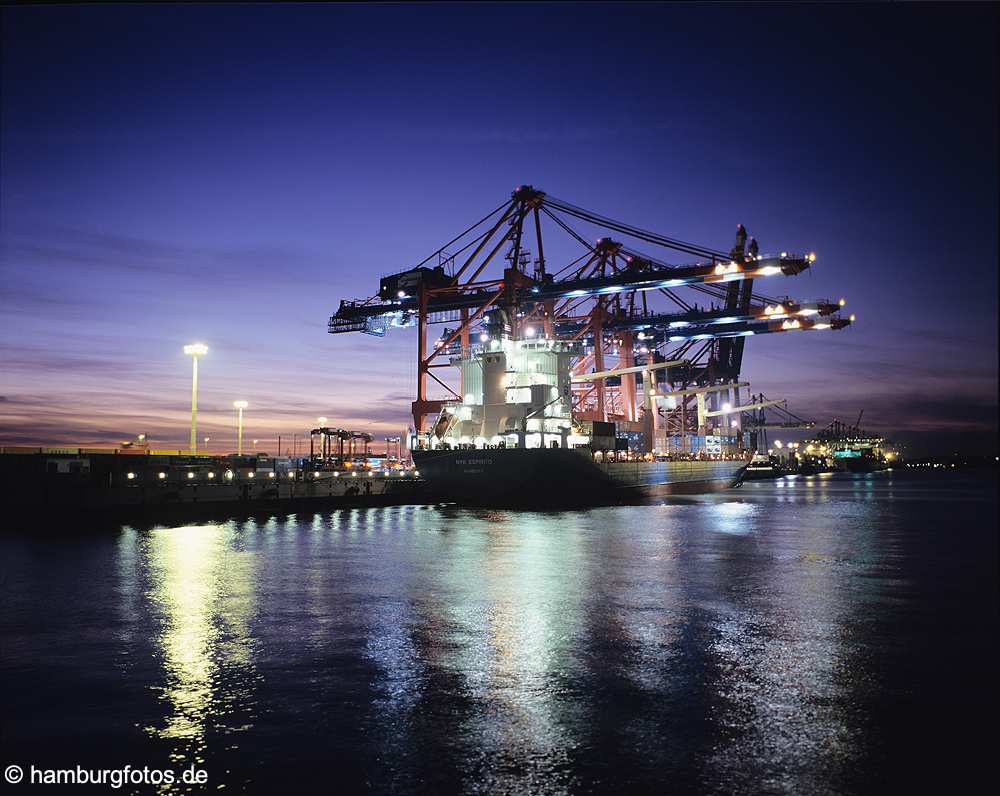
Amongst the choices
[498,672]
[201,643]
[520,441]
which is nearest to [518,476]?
[520,441]

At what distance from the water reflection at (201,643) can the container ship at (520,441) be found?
28.4 m

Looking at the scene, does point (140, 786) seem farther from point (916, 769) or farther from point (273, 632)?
point (916, 769)

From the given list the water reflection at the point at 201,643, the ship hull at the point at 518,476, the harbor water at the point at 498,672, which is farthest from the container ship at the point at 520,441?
the water reflection at the point at 201,643

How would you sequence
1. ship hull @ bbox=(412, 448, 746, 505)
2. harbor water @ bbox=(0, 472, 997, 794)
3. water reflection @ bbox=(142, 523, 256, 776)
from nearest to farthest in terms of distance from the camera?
harbor water @ bbox=(0, 472, 997, 794) → water reflection @ bbox=(142, 523, 256, 776) → ship hull @ bbox=(412, 448, 746, 505)

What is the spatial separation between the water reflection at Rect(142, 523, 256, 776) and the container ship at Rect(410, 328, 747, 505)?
28392 mm

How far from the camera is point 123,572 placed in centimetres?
1859

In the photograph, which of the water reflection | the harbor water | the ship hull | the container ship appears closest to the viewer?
the harbor water

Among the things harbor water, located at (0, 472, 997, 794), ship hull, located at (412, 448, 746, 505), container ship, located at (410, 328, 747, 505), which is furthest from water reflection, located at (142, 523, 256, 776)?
container ship, located at (410, 328, 747, 505)

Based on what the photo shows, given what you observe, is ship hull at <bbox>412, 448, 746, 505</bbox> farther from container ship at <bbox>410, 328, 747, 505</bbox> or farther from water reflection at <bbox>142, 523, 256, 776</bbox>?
water reflection at <bbox>142, 523, 256, 776</bbox>

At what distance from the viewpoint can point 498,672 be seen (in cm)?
955

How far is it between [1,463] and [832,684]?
51495 mm

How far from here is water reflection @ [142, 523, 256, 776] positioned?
752 cm

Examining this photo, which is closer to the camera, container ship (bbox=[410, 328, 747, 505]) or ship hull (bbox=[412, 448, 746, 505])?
ship hull (bbox=[412, 448, 746, 505])

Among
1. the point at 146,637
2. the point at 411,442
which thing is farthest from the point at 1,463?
the point at 146,637
